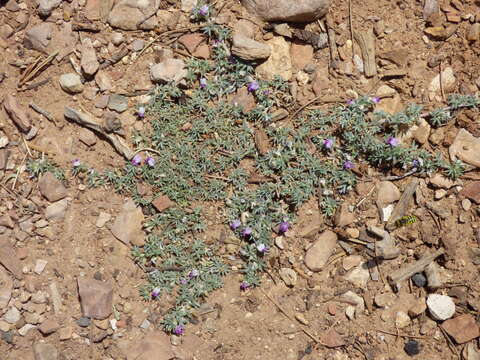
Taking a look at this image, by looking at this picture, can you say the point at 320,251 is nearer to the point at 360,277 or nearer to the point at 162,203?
the point at 360,277

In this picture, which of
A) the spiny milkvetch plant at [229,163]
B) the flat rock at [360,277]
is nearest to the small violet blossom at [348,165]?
the spiny milkvetch plant at [229,163]

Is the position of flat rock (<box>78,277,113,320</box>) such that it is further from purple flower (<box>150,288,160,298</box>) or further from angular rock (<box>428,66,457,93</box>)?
angular rock (<box>428,66,457,93</box>)

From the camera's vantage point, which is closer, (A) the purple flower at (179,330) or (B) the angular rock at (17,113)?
(A) the purple flower at (179,330)

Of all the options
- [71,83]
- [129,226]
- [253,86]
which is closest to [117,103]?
[71,83]

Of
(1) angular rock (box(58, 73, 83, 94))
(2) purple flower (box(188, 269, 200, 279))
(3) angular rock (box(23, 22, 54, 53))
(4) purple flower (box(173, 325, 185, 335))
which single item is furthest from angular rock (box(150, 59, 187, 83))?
(4) purple flower (box(173, 325, 185, 335))

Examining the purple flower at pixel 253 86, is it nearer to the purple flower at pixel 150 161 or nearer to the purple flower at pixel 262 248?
the purple flower at pixel 150 161

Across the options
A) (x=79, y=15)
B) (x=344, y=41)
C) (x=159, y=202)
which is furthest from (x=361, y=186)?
(x=79, y=15)
